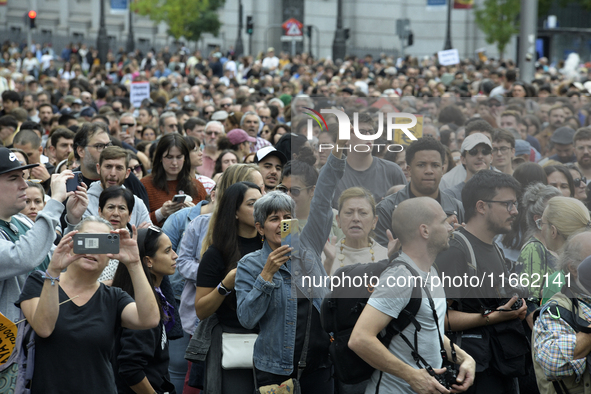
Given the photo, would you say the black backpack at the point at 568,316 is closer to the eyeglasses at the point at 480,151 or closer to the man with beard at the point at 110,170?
the eyeglasses at the point at 480,151

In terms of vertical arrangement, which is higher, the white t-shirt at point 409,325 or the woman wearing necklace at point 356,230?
the woman wearing necklace at point 356,230

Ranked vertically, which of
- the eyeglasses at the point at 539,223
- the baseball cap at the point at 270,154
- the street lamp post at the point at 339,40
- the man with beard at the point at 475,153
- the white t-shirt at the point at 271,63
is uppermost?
the street lamp post at the point at 339,40

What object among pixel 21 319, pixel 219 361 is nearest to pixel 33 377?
pixel 21 319

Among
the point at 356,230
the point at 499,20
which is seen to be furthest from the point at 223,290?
the point at 499,20

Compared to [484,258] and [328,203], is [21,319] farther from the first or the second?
[484,258]

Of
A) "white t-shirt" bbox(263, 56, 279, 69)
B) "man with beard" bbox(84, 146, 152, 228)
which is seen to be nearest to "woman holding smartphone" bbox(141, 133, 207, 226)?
"man with beard" bbox(84, 146, 152, 228)

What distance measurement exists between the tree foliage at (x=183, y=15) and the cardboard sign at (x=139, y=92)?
96.5ft

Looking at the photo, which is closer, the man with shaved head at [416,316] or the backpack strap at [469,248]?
the man with shaved head at [416,316]

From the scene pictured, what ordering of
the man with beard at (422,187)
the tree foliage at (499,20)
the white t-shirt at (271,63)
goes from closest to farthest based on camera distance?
the man with beard at (422,187) < the white t-shirt at (271,63) < the tree foliage at (499,20)

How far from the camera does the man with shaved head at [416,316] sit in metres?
3.49

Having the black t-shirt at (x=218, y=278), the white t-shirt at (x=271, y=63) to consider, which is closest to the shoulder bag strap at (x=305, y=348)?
the black t-shirt at (x=218, y=278)

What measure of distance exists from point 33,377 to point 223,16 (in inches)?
1849

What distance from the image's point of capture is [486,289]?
4082 millimetres

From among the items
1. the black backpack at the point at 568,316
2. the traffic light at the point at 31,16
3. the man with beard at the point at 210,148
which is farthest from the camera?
the traffic light at the point at 31,16
